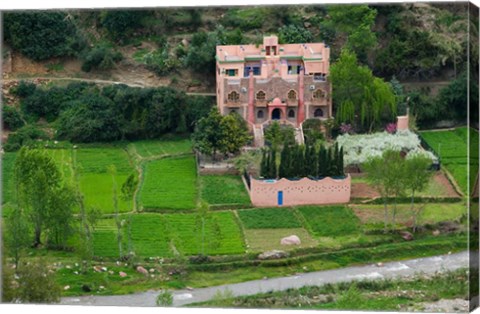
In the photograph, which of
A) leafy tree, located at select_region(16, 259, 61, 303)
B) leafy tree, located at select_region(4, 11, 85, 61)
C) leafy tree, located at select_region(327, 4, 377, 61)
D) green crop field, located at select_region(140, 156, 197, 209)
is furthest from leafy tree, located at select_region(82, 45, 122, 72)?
leafy tree, located at select_region(16, 259, 61, 303)

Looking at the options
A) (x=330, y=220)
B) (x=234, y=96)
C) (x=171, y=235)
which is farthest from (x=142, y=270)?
(x=234, y=96)

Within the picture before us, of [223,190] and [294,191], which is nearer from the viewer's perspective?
[294,191]

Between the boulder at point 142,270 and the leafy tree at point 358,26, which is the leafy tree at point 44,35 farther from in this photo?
the boulder at point 142,270

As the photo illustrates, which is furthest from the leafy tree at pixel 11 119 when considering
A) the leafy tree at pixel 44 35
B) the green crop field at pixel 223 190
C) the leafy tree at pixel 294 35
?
the leafy tree at pixel 294 35

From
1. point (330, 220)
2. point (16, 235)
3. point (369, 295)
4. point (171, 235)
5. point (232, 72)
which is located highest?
point (232, 72)

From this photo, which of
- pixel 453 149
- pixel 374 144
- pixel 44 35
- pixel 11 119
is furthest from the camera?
pixel 44 35

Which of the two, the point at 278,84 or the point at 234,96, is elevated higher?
the point at 278,84

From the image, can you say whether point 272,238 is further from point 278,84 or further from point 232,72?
point 232,72
